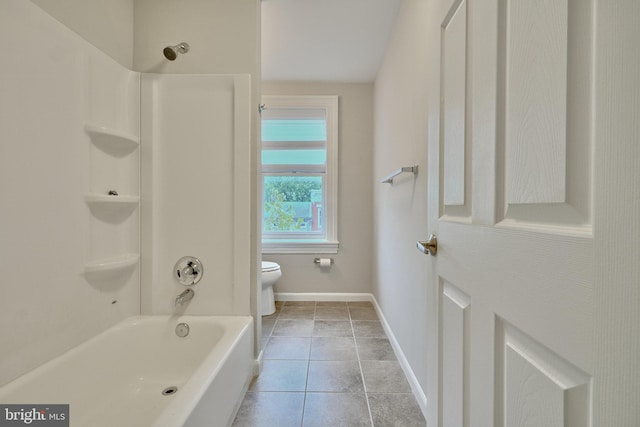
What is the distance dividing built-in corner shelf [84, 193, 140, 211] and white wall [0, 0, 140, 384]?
3 cm

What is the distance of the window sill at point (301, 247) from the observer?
9.45 feet

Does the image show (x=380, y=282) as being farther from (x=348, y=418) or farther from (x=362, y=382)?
(x=348, y=418)

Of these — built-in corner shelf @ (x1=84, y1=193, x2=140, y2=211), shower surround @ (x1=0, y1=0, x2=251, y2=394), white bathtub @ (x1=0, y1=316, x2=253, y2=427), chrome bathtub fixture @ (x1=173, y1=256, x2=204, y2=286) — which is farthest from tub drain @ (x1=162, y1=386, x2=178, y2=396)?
built-in corner shelf @ (x1=84, y1=193, x2=140, y2=211)

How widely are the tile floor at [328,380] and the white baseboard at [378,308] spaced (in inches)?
1.7

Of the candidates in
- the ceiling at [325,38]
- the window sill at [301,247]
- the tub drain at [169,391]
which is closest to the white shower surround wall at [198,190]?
the tub drain at [169,391]

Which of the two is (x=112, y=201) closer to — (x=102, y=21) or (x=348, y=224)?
(x=102, y=21)

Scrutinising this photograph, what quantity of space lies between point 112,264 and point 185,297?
0.40 metres

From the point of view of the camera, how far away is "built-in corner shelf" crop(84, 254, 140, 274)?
1237 mm

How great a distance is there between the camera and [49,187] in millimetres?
1055

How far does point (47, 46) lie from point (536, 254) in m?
1.69

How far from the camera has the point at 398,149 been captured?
1.82 metres

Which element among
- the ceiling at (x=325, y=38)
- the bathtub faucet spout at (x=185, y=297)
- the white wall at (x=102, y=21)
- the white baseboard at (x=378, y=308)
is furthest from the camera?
the ceiling at (x=325, y=38)

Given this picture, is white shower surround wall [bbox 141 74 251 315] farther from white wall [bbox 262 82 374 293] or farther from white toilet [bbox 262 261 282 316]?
white wall [bbox 262 82 374 293]

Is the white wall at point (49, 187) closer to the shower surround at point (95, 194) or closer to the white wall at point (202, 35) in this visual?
the shower surround at point (95, 194)
